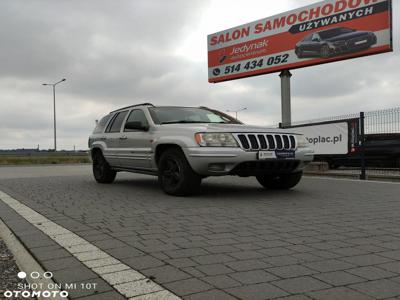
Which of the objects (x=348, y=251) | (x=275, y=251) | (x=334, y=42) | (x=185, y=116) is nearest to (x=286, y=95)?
(x=334, y=42)

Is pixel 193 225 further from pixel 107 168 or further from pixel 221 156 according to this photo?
pixel 107 168

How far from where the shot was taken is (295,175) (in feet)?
27.1

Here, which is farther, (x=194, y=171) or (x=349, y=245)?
(x=194, y=171)

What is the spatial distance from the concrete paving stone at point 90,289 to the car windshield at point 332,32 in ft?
61.8

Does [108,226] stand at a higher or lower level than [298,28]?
lower

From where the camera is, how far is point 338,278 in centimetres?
306

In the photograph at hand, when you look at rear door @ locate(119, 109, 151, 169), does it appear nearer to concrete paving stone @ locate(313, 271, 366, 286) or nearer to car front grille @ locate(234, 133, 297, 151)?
car front grille @ locate(234, 133, 297, 151)

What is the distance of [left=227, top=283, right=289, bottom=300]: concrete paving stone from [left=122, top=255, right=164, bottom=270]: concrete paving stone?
2.48 feet

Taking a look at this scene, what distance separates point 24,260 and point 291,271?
2.08 meters

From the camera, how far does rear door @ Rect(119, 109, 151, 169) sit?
27.0 ft

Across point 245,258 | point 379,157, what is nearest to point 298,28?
point 379,157

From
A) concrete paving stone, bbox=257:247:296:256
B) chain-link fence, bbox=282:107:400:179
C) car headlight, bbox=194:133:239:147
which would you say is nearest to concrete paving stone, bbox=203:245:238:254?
concrete paving stone, bbox=257:247:296:256

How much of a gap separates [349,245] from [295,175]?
4306 mm

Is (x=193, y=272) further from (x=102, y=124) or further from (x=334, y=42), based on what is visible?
(x=334, y=42)
